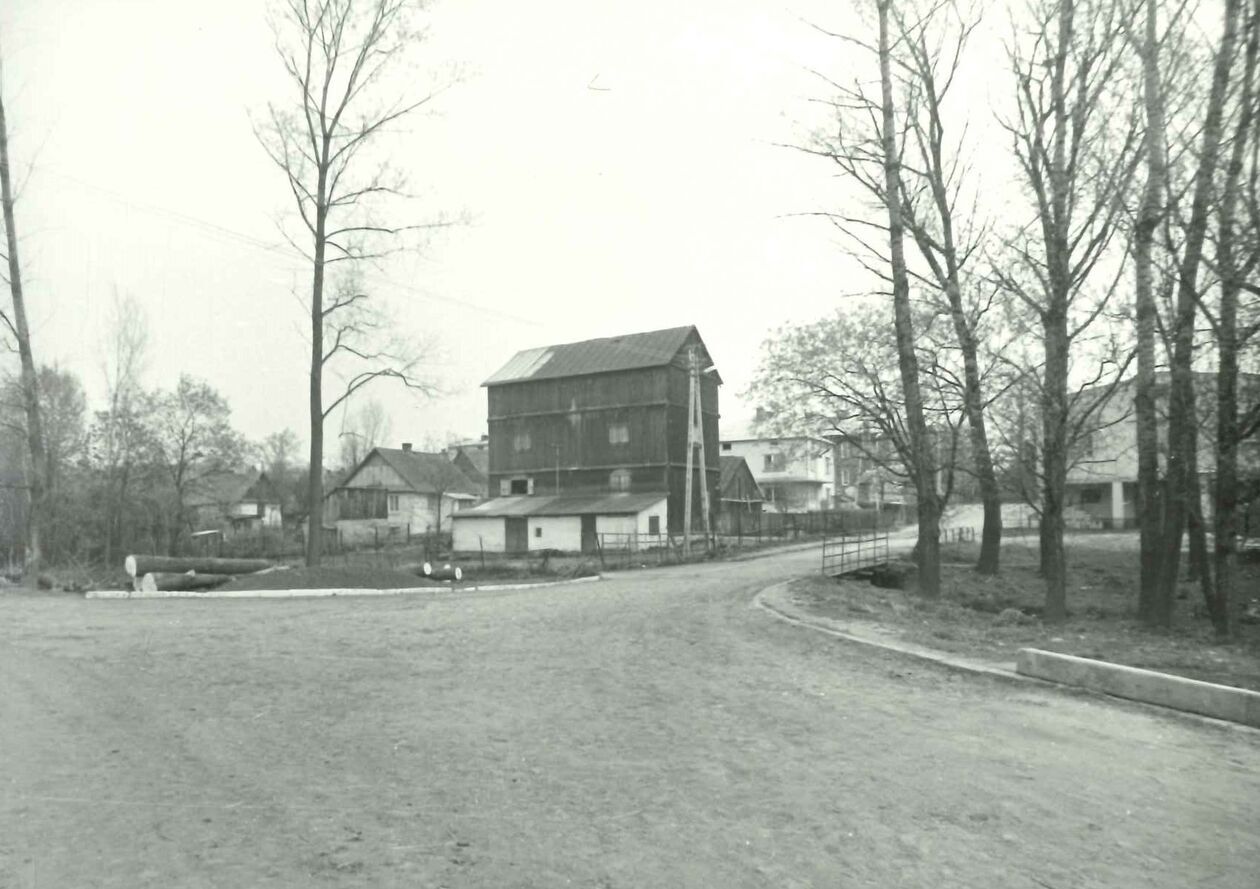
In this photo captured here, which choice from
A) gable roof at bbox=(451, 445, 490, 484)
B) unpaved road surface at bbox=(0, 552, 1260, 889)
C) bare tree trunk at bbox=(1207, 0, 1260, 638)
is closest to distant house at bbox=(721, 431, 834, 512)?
gable roof at bbox=(451, 445, 490, 484)

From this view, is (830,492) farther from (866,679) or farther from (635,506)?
(866,679)

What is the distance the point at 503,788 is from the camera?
5.40 m

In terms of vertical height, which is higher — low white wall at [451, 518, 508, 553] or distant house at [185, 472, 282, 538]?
distant house at [185, 472, 282, 538]

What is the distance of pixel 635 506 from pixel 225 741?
126 ft

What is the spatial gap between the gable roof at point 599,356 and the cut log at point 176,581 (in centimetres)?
3031

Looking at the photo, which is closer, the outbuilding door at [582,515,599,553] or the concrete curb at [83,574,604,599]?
the concrete curb at [83,574,604,599]

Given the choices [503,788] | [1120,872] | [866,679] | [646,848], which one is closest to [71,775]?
[503,788]

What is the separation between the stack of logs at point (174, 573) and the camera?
2089cm

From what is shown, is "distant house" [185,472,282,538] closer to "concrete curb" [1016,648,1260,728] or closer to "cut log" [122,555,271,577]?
"cut log" [122,555,271,577]

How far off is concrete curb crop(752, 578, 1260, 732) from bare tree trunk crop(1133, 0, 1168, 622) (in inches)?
297

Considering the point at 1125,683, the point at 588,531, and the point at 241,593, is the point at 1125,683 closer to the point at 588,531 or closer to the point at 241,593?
the point at 241,593

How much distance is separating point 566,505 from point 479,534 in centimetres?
546

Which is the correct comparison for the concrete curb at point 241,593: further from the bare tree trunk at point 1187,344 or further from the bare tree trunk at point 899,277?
the bare tree trunk at point 1187,344

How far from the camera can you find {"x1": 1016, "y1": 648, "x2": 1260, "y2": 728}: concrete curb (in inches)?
283
